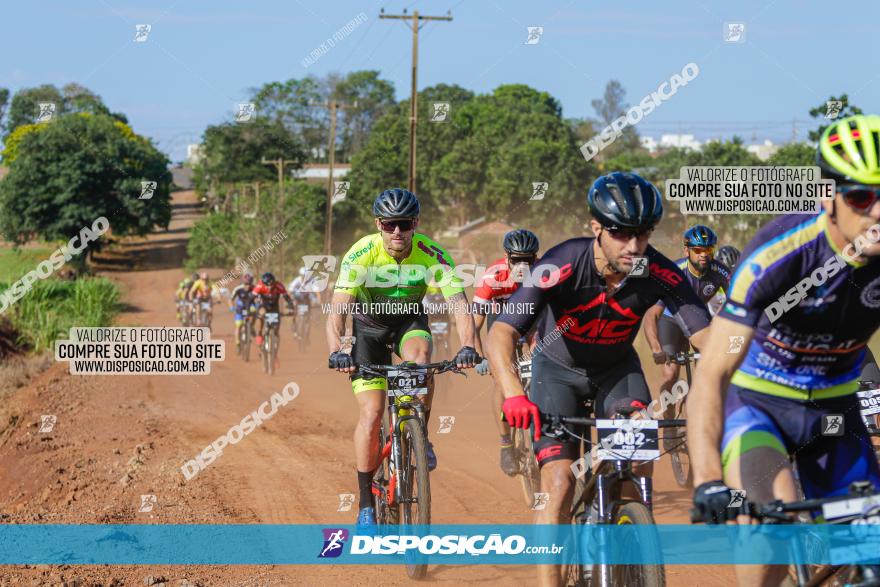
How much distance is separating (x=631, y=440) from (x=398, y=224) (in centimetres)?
320

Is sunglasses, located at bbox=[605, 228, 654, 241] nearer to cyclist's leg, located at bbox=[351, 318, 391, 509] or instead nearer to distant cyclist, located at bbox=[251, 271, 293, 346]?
cyclist's leg, located at bbox=[351, 318, 391, 509]

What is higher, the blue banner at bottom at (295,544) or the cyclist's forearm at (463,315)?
the cyclist's forearm at (463,315)

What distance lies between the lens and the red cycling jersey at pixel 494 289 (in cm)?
968

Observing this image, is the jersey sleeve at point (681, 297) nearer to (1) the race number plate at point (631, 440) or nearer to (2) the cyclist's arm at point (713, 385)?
(1) the race number plate at point (631, 440)

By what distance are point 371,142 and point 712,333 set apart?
71.7 metres

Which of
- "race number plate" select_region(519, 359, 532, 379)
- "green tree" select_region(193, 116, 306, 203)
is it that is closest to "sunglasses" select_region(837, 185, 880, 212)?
"race number plate" select_region(519, 359, 532, 379)

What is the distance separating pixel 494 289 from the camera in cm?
984

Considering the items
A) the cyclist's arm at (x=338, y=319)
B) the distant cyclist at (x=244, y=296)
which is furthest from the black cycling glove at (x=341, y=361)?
the distant cyclist at (x=244, y=296)

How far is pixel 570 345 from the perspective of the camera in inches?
218

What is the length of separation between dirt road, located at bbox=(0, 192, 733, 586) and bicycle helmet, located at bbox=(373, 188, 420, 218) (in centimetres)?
253

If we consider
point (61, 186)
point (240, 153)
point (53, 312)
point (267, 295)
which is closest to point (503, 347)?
point (267, 295)

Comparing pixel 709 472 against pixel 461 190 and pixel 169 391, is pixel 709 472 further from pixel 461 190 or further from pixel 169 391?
pixel 461 190

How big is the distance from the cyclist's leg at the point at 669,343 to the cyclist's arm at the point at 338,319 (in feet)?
12.4

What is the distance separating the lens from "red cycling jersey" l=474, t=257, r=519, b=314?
381 inches
